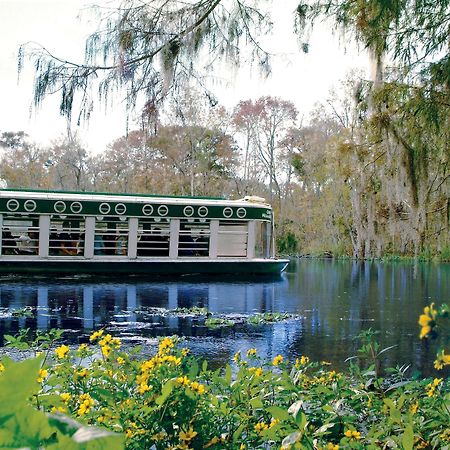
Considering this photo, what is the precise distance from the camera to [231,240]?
22.9 metres

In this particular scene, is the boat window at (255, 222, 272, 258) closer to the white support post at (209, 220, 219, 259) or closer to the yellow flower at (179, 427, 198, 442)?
the white support post at (209, 220, 219, 259)

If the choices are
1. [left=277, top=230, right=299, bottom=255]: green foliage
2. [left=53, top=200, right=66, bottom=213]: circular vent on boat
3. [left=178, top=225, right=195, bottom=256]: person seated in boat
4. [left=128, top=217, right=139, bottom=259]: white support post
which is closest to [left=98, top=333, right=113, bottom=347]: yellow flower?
[left=53, top=200, right=66, bottom=213]: circular vent on boat

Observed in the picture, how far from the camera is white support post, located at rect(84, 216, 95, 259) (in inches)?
825

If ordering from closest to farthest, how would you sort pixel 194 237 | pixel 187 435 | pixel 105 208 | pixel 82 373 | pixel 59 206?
pixel 187 435
pixel 82 373
pixel 59 206
pixel 105 208
pixel 194 237

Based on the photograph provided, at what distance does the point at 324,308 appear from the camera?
1294cm

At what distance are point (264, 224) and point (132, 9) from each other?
19.4 m

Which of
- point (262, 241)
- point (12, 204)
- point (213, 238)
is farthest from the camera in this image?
point (262, 241)

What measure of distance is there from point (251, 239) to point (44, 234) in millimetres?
6797

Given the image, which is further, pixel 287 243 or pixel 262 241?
pixel 287 243

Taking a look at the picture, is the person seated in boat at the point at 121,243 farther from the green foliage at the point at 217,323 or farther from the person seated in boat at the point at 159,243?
the green foliage at the point at 217,323

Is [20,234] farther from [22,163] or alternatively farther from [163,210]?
[22,163]

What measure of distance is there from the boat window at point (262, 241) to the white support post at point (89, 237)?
5.62m

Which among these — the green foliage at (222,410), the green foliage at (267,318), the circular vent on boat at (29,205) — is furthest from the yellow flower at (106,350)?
the circular vent on boat at (29,205)

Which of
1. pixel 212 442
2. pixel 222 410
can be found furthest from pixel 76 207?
pixel 212 442
